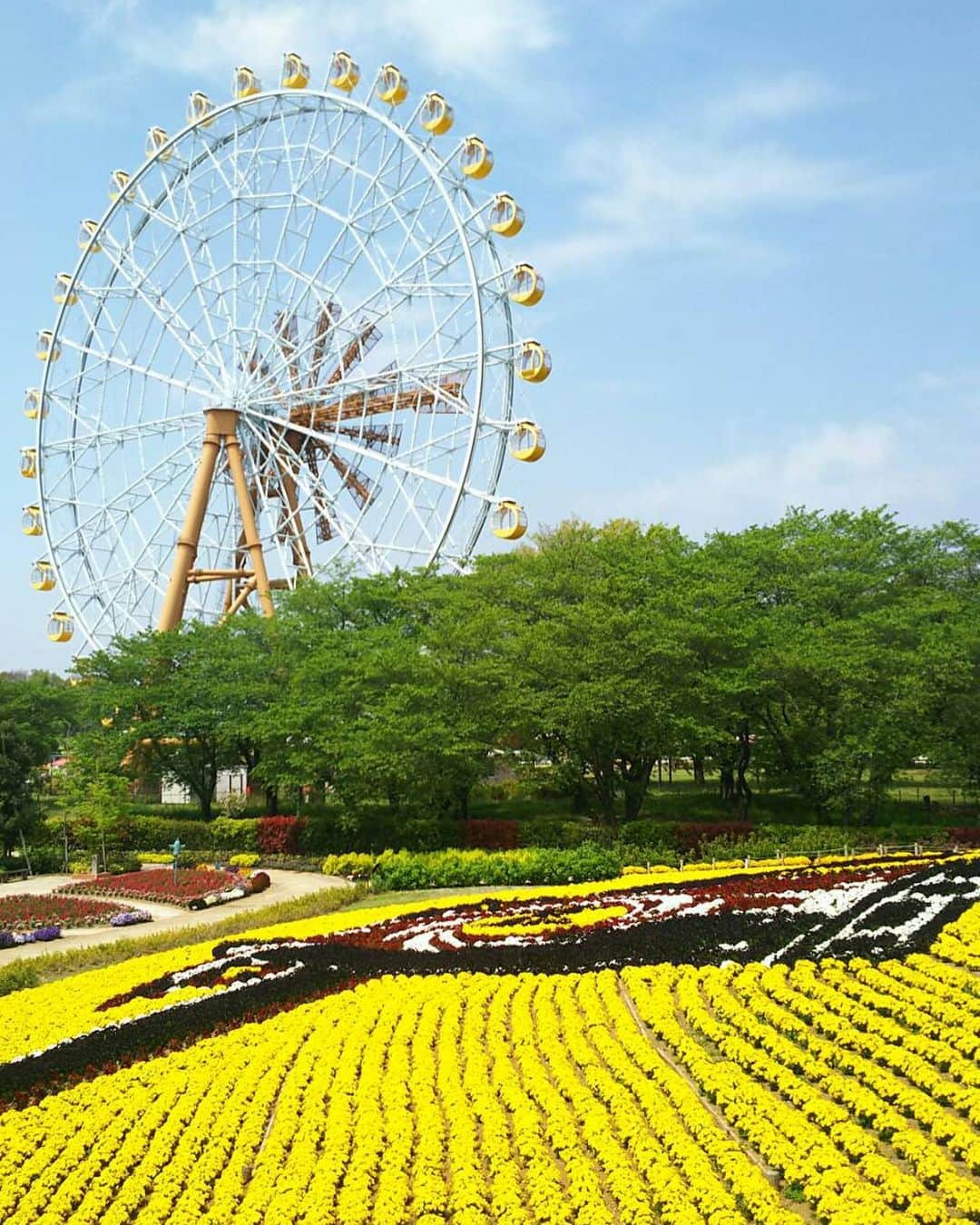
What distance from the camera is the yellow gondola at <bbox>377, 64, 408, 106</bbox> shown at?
1583 inches

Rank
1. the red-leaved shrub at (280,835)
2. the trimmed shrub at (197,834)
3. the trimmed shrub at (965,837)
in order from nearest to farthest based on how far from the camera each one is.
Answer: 1. the trimmed shrub at (965,837)
2. the red-leaved shrub at (280,835)
3. the trimmed shrub at (197,834)

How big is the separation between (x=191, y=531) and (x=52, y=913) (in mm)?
22174

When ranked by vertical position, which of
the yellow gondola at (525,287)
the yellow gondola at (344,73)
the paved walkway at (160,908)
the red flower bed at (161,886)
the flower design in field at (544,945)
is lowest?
the paved walkway at (160,908)

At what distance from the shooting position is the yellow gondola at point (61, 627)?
50.0 metres

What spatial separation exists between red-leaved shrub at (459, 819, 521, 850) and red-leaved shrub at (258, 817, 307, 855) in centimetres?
537

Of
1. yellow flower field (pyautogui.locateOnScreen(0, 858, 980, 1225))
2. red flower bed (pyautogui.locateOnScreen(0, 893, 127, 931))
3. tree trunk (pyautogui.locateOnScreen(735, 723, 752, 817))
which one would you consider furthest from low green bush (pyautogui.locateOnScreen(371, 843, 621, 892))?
yellow flower field (pyautogui.locateOnScreen(0, 858, 980, 1225))

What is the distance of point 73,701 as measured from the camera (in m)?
59.0

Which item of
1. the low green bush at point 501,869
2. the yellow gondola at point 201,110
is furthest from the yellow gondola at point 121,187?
the low green bush at point 501,869

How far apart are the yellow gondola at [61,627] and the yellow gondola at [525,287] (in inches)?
951

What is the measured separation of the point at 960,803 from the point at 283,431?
1095 inches

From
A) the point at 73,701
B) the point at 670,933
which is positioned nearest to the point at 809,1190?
the point at 670,933

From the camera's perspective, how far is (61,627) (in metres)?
50.2

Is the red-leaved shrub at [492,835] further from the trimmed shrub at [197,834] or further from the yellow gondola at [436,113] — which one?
the yellow gondola at [436,113]

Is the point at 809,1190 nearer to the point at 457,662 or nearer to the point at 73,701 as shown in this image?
the point at 457,662
